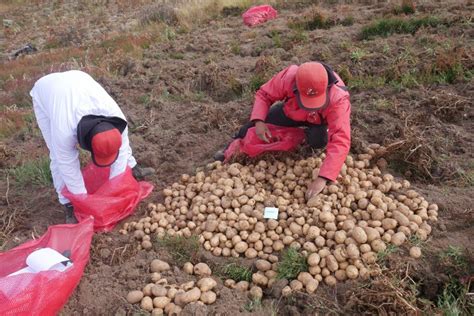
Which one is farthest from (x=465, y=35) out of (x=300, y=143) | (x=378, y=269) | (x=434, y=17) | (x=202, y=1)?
(x=202, y=1)

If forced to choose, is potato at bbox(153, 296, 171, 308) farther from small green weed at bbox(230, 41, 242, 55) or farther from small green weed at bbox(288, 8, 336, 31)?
small green weed at bbox(288, 8, 336, 31)

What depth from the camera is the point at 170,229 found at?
11.2 ft

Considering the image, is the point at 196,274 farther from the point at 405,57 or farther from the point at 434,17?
the point at 434,17

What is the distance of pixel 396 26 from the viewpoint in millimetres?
6648

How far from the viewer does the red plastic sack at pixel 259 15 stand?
8.64 meters

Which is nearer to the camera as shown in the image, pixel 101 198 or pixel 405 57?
pixel 101 198

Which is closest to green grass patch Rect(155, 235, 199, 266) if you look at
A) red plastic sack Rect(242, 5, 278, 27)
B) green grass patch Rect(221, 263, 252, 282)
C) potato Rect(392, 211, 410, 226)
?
green grass patch Rect(221, 263, 252, 282)

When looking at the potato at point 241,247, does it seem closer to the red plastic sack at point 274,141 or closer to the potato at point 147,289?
the potato at point 147,289

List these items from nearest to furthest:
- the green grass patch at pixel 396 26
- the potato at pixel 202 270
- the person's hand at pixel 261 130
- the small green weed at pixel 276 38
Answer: the potato at pixel 202 270 < the person's hand at pixel 261 130 < the green grass patch at pixel 396 26 < the small green weed at pixel 276 38

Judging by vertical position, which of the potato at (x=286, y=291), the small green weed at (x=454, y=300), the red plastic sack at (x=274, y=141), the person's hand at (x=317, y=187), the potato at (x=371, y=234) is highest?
the red plastic sack at (x=274, y=141)

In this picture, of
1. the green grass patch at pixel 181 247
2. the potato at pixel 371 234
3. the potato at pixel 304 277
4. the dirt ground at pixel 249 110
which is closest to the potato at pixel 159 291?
the dirt ground at pixel 249 110

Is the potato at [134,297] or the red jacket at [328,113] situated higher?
the red jacket at [328,113]

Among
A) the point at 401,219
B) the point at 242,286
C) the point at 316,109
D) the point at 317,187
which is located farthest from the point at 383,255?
the point at 316,109

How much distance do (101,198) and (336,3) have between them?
7.14 m
